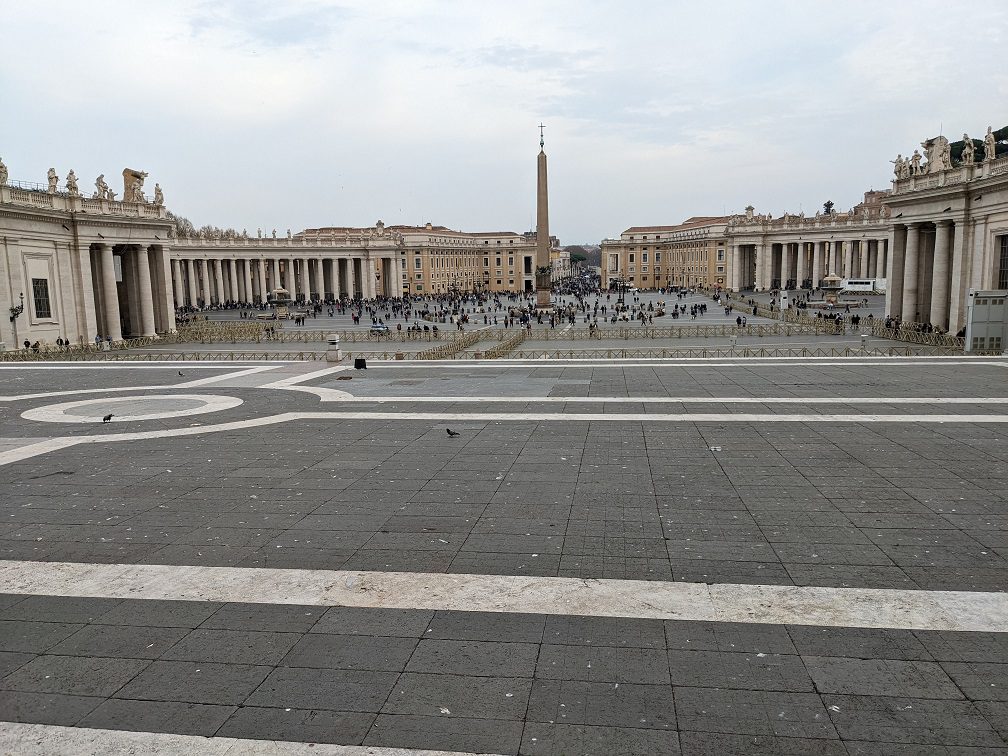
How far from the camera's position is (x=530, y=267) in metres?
171

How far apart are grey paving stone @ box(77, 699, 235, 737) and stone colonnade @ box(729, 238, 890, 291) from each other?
107 metres

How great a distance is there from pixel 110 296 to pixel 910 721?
53.1 m

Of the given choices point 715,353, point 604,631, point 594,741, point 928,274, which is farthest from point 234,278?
point 594,741

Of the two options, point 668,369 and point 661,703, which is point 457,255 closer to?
point 668,369

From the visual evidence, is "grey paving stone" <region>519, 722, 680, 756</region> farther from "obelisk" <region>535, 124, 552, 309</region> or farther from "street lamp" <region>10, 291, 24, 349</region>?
"obelisk" <region>535, 124, 552, 309</region>

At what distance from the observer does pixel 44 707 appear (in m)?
6.22

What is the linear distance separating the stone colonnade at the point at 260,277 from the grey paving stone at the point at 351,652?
324 ft

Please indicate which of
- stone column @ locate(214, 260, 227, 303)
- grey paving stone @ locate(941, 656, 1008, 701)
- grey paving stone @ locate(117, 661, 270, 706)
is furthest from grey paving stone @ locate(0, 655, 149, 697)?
stone column @ locate(214, 260, 227, 303)

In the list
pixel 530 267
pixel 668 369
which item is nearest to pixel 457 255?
pixel 530 267

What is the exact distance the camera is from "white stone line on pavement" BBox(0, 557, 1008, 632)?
7578mm

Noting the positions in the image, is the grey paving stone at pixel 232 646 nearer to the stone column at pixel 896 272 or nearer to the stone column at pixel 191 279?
the stone column at pixel 896 272

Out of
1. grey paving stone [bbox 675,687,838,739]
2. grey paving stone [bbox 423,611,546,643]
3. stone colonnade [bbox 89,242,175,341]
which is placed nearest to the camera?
grey paving stone [bbox 675,687,838,739]

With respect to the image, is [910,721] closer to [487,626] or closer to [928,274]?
[487,626]

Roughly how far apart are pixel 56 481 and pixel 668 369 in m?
20.2
